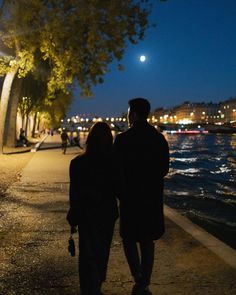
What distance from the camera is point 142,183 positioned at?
4582 millimetres

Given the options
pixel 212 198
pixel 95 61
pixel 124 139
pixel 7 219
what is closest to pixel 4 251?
pixel 7 219

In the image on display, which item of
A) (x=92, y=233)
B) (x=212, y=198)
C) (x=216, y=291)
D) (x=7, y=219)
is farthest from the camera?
(x=212, y=198)

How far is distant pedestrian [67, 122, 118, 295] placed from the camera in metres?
4.28

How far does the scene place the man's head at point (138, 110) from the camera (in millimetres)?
4730

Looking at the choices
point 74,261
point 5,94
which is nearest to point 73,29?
point 5,94

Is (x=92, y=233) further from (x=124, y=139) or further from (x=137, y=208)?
(x=124, y=139)

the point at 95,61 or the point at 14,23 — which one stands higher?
the point at 14,23

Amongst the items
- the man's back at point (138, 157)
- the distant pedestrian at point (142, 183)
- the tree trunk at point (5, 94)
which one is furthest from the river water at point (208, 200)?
the tree trunk at point (5, 94)

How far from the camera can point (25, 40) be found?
73.1 feet

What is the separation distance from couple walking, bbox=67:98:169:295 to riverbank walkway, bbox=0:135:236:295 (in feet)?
1.68

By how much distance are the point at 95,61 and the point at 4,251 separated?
1734cm

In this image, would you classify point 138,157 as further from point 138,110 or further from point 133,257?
point 133,257

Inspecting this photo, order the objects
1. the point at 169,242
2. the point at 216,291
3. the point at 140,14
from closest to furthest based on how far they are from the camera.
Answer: the point at 216,291 < the point at 169,242 < the point at 140,14

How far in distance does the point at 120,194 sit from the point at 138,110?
886 mm
